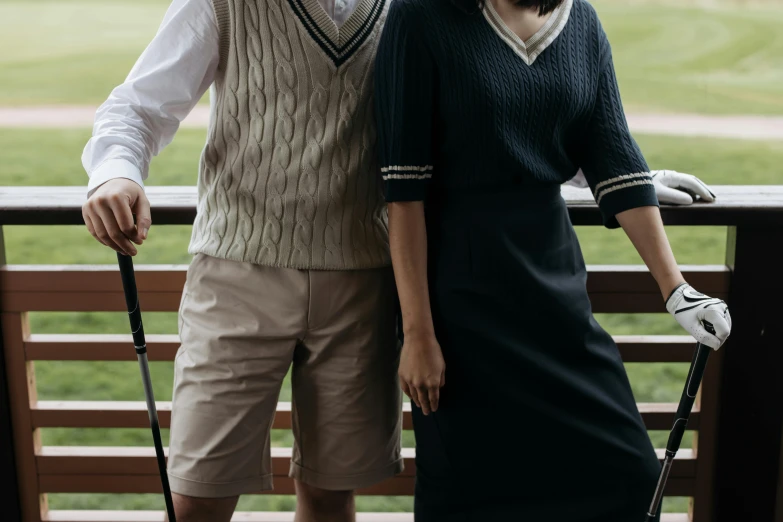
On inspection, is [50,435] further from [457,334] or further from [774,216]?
[774,216]

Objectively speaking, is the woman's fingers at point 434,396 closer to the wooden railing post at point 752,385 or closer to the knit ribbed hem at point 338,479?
the knit ribbed hem at point 338,479

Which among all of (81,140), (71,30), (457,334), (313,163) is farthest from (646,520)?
(71,30)

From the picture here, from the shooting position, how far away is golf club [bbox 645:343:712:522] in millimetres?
1449

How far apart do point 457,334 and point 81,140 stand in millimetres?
12549

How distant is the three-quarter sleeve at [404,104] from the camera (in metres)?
1.45

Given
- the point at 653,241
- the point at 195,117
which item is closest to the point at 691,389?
the point at 653,241

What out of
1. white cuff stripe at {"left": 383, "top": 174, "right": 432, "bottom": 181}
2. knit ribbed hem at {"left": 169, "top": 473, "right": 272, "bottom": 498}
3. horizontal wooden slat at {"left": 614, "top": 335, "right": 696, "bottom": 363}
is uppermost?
white cuff stripe at {"left": 383, "top": 174, "right": 432, "bottom": 181}

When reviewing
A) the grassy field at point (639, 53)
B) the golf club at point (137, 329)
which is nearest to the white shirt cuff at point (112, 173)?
the golf club at point (137, 329)

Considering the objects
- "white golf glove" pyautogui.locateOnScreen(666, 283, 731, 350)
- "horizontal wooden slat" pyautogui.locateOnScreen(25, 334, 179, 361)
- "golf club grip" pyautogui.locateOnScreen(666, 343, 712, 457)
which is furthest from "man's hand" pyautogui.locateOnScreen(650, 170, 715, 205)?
"horizontal wooden slat" pyautogui.locateOnScreen(25, 334, 179, 361)

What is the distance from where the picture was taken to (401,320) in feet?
5.46

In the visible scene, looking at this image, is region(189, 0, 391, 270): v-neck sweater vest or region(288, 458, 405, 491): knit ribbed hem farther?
region(288, 458, 405, 491): knit ribbed hem

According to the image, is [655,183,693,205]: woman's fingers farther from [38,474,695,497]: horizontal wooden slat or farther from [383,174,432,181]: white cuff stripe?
[38,474,695,497]: horizontal wooden slat

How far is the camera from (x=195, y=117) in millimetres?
14414

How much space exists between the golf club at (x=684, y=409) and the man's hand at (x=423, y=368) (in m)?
0.41
